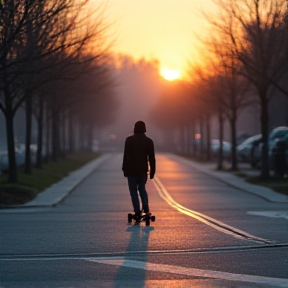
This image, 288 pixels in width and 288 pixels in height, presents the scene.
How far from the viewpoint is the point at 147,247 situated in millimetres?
12188

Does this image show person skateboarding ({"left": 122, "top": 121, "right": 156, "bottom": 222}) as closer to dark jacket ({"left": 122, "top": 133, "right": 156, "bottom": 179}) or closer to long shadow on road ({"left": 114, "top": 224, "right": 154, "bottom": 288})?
dark jacket ({"left": 122, "top": 133, "right": 156, "bottom": 179})

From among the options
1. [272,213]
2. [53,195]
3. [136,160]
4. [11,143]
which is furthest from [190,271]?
[11,143]

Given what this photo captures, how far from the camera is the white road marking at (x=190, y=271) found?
9289 mm

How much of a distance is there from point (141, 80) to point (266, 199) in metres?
156

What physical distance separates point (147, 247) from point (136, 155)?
339 cm

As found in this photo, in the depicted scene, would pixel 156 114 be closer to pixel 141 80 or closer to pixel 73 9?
pixel 141 80

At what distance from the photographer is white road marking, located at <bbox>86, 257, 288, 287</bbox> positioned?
30.5 ft

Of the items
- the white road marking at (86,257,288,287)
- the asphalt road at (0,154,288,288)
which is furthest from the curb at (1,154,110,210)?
the white road marking at (86,257,288,287)

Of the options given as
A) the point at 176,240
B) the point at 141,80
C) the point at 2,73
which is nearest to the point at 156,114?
the point at 141,80

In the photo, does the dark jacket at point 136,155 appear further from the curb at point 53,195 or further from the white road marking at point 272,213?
the curb at point 53,195

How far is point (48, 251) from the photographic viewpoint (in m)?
12.0

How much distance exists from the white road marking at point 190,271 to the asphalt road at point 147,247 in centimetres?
1

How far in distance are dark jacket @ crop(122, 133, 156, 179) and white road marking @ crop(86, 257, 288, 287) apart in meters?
4.26

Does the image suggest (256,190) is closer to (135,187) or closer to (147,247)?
(135,187)
